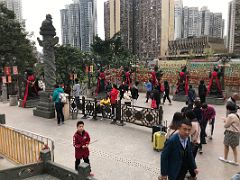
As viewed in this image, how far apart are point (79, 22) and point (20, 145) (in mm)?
56020

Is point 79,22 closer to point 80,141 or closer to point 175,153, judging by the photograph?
point 80,141

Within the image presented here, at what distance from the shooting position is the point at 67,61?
33.3m

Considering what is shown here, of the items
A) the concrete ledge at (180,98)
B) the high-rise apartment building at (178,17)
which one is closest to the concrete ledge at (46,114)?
the concrete ledge at (180,98)

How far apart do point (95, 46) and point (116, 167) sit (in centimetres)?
3390

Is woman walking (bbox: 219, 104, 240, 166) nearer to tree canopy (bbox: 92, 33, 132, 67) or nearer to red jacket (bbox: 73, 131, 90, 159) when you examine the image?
red jacket (bbox: 73, 131, 90, 159)

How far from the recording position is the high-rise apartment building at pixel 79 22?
5803cm

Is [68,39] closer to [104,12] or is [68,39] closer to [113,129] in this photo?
[104,12]

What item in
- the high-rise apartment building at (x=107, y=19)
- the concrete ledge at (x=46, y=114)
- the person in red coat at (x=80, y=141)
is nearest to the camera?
the person in red coat at (x=80, y=141)

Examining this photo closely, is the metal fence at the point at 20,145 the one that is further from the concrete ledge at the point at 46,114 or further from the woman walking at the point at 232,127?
the concrete ledge at the point at 46,114

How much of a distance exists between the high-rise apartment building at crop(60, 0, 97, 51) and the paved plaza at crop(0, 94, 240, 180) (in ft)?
164

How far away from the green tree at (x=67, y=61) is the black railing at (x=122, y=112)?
21366mm

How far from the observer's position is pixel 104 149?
7.14m

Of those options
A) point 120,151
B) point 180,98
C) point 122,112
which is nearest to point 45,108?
point 122,112

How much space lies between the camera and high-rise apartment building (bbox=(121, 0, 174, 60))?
216 feet
